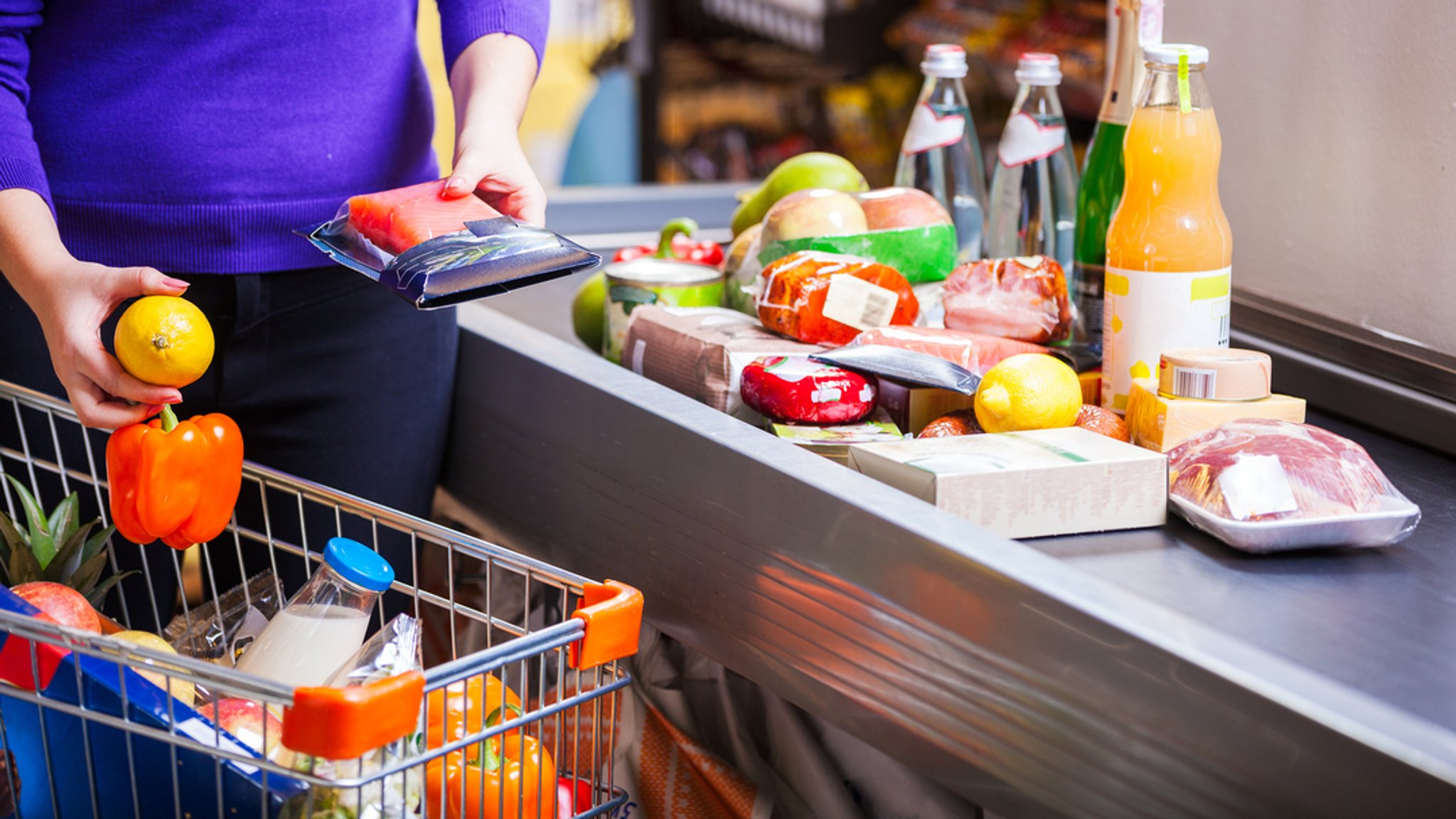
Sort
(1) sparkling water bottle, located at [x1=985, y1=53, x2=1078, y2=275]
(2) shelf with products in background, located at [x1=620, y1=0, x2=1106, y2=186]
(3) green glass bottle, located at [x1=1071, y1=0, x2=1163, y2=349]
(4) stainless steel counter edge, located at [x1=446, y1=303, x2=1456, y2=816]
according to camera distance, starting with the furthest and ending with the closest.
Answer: (2) shelf with products in background, located at [x1=620, y1=0, x2=1106, y2=186] < (1) sparkling water bottle, located at [x1=985, y1=53, x2=1078, y2=275] < (3) green glass bottle, located at [x1=1071, y1=0, x2=1163, y2=349] < (4) stainless steel counter edge, located at [x1=446, y1=303, x2=1456, y2=816]

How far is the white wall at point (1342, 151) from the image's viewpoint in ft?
3.89

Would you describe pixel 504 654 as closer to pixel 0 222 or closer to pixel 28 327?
pixel 0 222

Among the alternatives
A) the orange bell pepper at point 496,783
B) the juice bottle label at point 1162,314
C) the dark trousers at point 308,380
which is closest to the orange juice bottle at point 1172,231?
the juice bottle label at point 1162,314

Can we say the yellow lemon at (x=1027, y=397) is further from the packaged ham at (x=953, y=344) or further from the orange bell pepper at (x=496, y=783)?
the orange bell pepper at (x=496, y=783)

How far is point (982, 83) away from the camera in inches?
131

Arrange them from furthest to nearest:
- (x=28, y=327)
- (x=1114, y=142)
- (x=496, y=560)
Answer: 1. (x=1114, y=142)
2. (x=28, y=327)
3. (x=496, y=560)

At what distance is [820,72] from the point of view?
4.07 m

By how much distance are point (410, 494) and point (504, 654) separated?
0.61 metres

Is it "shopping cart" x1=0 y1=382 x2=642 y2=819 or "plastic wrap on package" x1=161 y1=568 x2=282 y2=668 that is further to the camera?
"plastic wrap on package" x1=161 y1=568 x2=282 y2=668

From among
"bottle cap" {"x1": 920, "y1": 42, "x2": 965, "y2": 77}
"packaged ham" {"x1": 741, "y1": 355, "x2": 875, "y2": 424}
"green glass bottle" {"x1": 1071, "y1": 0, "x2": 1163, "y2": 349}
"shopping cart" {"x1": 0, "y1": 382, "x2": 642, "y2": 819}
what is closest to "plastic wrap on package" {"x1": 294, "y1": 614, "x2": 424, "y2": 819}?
"shopping cart" {"x1": 0, "y1": 382, "x2": 642, "y2": 819}

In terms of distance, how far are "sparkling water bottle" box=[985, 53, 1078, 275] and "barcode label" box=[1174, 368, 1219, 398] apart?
1.44 ft

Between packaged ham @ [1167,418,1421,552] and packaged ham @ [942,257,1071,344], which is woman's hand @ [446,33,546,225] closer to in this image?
packaged ham @ [942,257,1071,344]

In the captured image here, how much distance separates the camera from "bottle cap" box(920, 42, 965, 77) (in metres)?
1.36

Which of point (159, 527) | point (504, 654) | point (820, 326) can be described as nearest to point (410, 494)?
point (159, 527)
